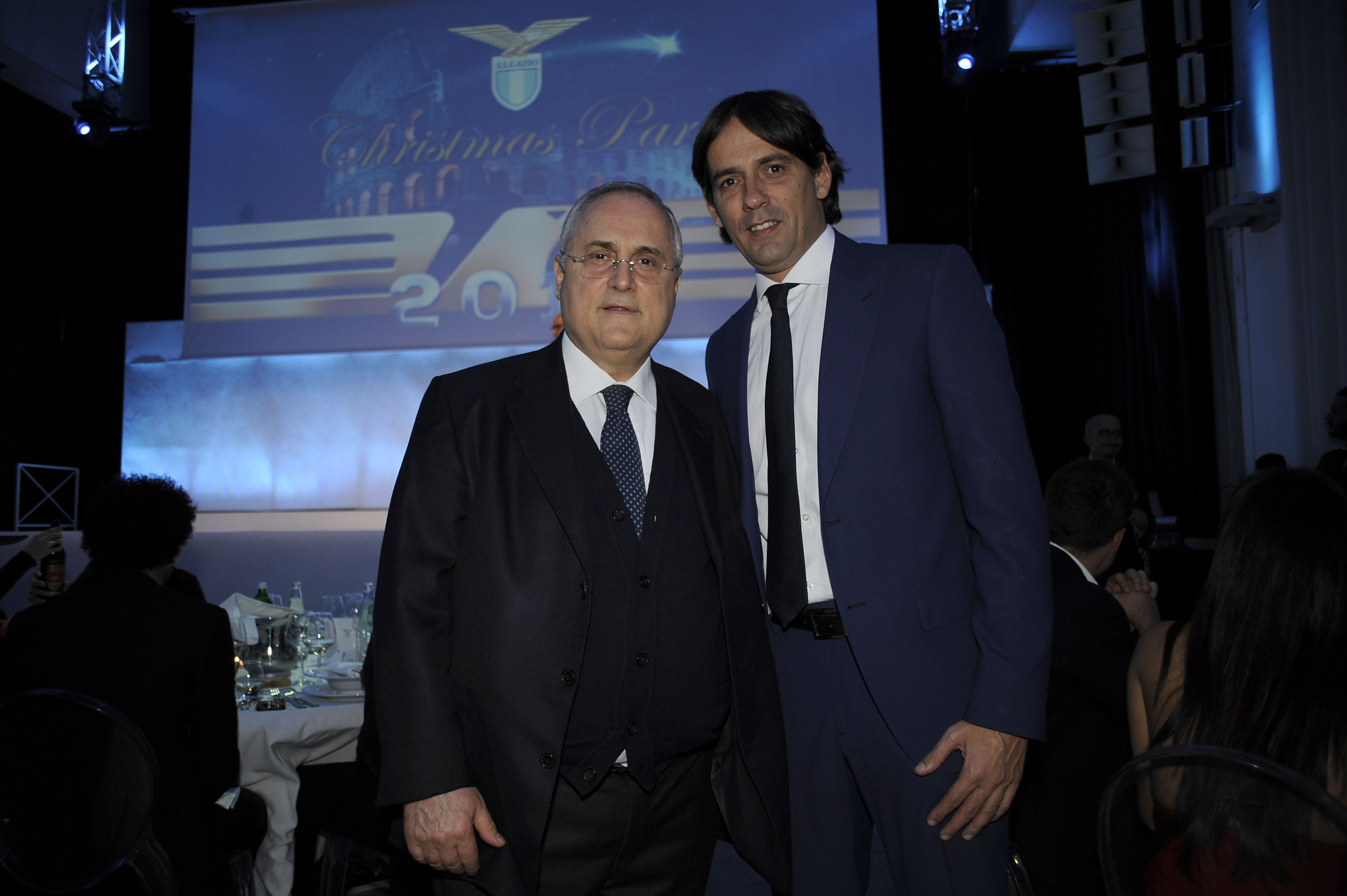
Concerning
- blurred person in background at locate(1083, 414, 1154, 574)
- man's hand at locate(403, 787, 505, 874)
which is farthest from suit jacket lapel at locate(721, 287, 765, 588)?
blurred person in background at locate(1083, 414, 1154, 574)

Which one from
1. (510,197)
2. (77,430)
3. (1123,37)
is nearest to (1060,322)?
(1123,37)

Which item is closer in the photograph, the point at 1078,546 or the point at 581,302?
the point at 581,302

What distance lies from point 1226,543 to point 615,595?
985 mm

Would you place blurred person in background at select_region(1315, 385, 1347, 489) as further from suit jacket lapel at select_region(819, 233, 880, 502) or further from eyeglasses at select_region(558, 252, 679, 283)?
eyeglasses at select_region(558, 252, 679, 283)

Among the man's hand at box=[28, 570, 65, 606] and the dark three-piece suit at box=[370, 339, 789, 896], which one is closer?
the dark three-piece suit at box=[370, 339, 789, 896]

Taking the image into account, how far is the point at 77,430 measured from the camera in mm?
7578

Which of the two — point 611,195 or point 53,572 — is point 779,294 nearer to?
point 611,195

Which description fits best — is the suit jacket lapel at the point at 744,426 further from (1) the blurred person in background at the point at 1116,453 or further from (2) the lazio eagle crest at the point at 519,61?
(2) the lazio eagle crest at the point at 519,61

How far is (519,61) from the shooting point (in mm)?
5906

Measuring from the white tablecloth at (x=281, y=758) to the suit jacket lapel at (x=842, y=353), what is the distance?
1.68 meters

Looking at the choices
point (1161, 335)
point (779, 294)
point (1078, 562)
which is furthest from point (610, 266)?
point (1161, 335)

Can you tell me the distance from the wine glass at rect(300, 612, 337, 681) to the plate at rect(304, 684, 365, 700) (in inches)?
19.7

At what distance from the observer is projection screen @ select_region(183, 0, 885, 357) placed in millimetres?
→ 5586

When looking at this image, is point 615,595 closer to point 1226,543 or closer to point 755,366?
point 755,366
